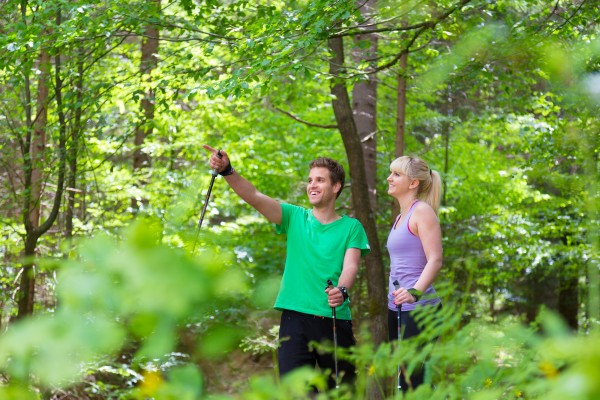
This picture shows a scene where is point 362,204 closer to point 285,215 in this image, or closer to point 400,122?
point 400,122

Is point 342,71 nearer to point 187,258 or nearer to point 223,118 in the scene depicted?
point 223,118

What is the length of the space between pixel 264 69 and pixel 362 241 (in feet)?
5.04

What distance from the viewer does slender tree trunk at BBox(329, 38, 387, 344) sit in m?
7.57

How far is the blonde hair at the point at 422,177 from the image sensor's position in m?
4.05

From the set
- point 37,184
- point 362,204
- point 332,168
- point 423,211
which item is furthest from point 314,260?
point 37,184

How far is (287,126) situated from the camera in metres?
11.5

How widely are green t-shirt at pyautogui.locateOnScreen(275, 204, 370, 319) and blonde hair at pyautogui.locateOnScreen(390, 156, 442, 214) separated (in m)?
0.37

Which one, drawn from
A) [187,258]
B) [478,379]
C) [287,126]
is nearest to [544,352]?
[478,379]

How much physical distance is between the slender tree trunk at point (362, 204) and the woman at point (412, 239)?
138 inches

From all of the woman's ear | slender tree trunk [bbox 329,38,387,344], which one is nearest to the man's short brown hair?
the woman's ear

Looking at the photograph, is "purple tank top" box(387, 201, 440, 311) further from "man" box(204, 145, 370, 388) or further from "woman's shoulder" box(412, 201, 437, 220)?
"man" box(204, 145, 370, 388)

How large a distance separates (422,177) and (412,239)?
356 mm

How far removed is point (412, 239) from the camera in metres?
3.91

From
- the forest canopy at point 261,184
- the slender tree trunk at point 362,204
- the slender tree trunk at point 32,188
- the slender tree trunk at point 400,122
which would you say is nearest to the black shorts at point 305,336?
the forest canopy at point 261,184
